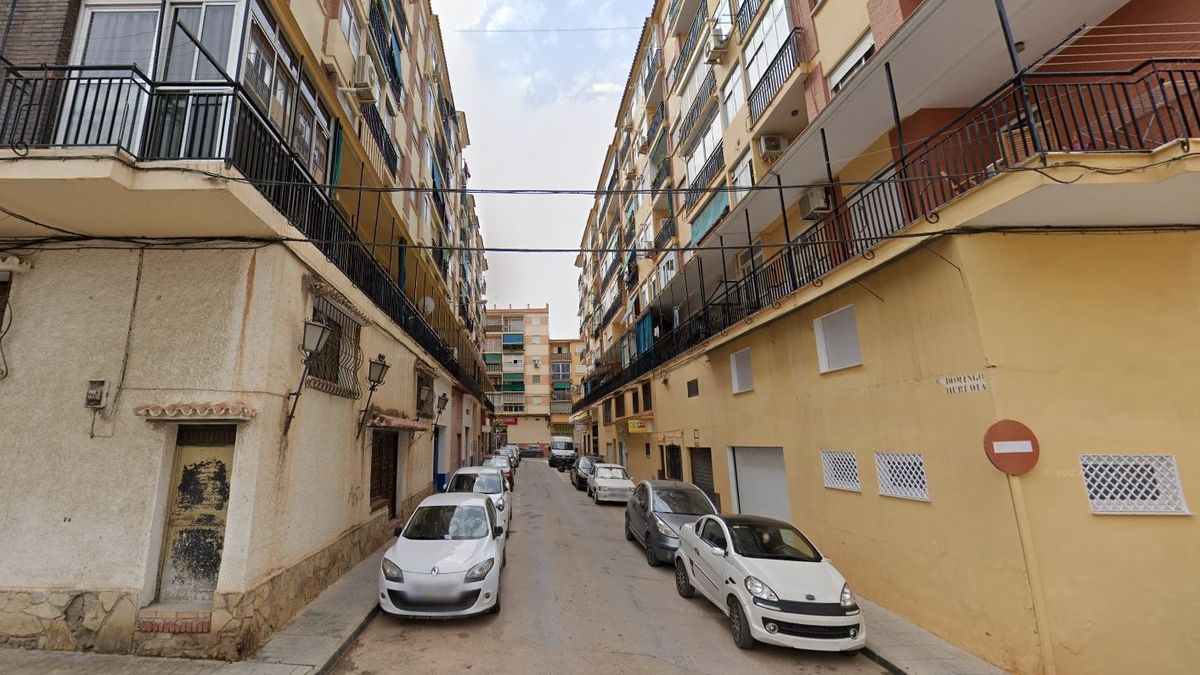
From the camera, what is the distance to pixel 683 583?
862cm

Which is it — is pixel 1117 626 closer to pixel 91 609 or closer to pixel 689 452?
pixel 91 609

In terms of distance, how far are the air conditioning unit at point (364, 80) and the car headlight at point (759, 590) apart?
1217cm

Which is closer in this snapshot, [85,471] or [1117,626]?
[1117,626]

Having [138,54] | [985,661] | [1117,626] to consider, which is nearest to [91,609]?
[138,54]

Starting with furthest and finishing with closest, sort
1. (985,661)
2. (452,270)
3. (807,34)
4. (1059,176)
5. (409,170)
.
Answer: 1. (452,270)
2. (409,170)
3. (807,34)
4. (985,661)
5. (1059,176)

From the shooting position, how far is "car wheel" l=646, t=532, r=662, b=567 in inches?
413

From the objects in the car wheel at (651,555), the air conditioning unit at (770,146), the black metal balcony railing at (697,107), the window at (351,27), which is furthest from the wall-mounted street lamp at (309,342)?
the black metal balcony railing at (697,107)

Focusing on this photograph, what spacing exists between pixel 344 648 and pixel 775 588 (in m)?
5.47

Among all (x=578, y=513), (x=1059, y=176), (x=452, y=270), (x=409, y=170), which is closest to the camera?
(x=1059, y=176)

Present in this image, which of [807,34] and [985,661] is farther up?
[807,34]

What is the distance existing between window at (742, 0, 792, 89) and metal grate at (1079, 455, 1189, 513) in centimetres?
1089

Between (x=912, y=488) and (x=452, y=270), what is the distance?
956 inches

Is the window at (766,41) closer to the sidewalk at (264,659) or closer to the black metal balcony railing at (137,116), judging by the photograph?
the black metal balcony railing at (137,116)

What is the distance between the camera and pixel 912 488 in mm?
7422
